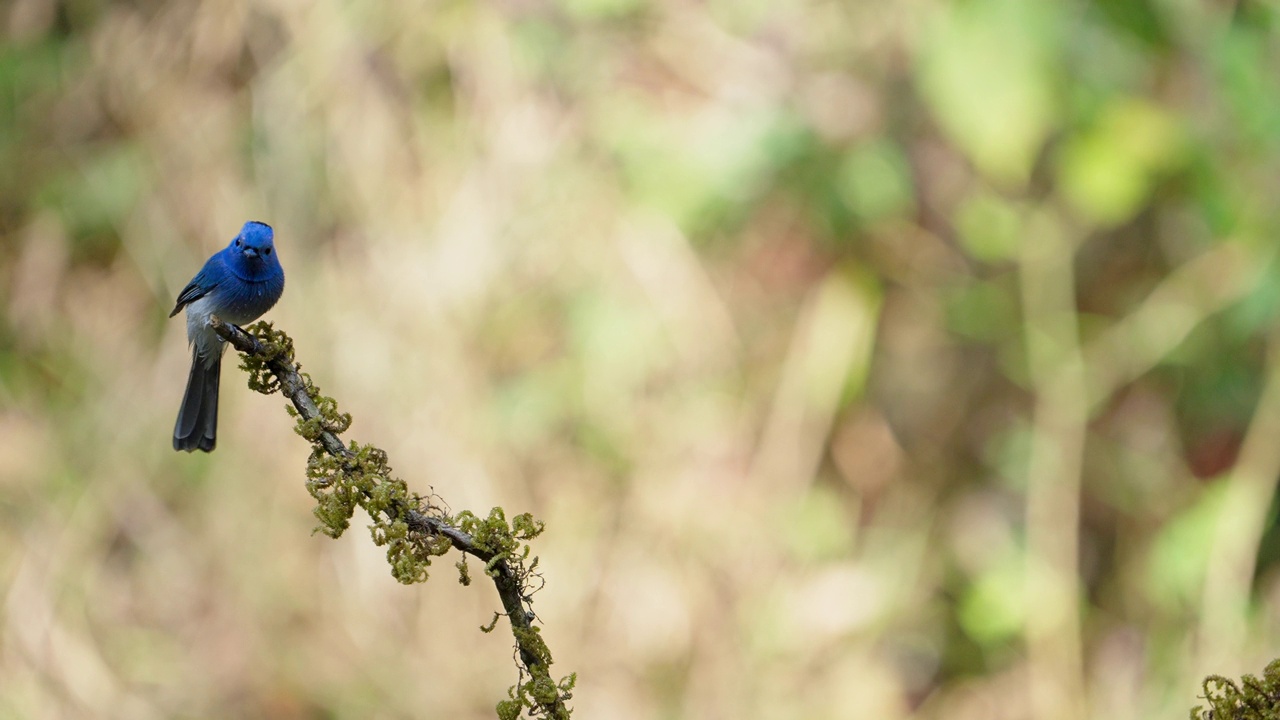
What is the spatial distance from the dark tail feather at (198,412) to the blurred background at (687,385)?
205 centimetres

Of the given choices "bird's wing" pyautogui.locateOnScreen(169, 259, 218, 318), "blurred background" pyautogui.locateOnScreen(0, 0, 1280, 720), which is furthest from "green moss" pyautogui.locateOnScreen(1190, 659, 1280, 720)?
"blurred background" pyautogui.locateOnScreen(0, 0, 1280, 720)

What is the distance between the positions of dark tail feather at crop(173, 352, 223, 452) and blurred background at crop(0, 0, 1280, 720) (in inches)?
80.8

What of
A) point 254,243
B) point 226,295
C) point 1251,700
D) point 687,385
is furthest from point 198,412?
point 687,385

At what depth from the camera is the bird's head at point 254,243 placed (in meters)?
2.33

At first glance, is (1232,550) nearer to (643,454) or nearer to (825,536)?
(825,536)

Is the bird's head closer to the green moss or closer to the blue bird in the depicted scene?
the blue bird

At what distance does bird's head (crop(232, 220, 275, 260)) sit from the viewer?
2.33m

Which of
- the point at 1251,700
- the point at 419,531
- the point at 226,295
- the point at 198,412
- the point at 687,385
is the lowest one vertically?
the point at 1251,700

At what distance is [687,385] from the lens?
15.3 feet

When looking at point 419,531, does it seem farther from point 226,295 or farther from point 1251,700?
point 226,295

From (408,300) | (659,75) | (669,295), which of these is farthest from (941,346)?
(408,300)

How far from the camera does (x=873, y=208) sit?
450 cm

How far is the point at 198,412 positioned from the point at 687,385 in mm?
2519

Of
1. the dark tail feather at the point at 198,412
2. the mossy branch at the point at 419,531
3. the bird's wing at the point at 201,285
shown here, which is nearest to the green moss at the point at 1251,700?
the mossy branch at the point at 419,531
